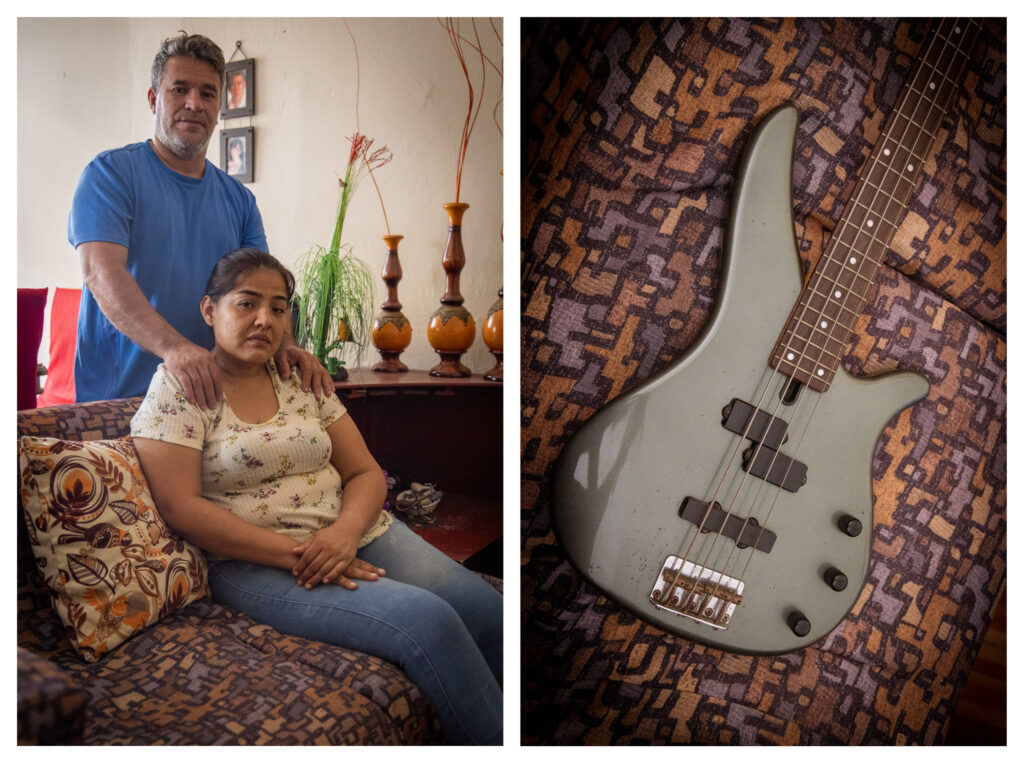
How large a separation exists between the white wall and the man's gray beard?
0.01m

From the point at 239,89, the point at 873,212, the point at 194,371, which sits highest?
the point at 239,89

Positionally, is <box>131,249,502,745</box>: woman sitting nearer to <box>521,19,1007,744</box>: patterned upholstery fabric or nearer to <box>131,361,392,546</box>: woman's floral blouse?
<box>131,361,392,546</box>: woman's floral blouse

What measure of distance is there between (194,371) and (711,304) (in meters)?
0.72

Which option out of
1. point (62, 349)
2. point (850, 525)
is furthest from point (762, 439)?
point (62, 349)

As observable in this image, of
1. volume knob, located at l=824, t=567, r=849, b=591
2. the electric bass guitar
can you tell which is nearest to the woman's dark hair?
the electric bass guitar

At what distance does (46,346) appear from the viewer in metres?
0.88

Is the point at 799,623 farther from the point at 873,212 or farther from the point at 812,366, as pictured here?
the point at 873,212

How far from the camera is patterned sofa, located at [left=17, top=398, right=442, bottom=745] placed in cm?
78

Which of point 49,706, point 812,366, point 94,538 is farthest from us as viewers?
point 812,366

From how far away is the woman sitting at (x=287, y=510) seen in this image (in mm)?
848

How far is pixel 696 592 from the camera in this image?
92 cm
